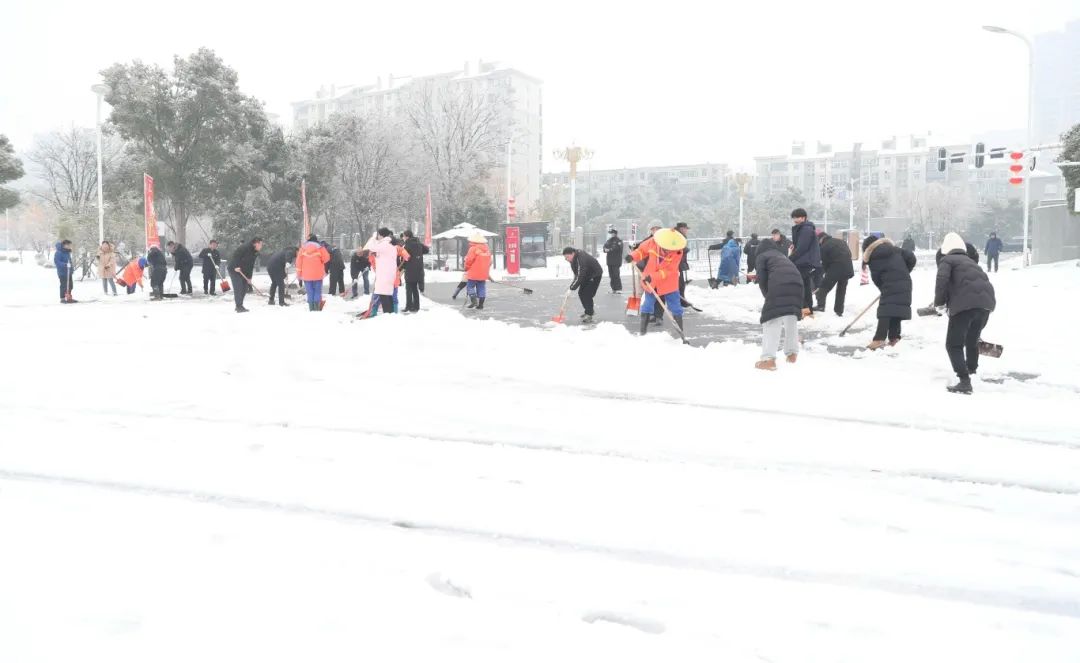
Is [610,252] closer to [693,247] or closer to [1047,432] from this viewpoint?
[1047,432]

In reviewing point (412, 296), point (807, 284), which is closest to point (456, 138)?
point (412, 296)

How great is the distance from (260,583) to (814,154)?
133760mm

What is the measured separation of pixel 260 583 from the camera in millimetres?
3357

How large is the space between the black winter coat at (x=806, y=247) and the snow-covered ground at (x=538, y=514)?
3507 millimetres

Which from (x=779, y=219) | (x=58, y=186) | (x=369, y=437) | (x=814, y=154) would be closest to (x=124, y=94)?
(x=58, y=186)

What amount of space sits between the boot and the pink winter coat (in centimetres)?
915

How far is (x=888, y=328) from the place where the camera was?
10.5 meters

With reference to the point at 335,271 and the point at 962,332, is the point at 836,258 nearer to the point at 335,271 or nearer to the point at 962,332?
the point at 962,332

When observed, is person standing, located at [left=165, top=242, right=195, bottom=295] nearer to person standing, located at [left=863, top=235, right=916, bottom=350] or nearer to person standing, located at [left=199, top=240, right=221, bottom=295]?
person standing, located at [left=199, top=240, right=221, bottom=295]

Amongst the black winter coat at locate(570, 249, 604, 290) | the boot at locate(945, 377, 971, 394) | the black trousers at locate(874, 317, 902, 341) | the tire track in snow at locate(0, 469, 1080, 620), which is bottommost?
the tire track in snow at locate(0, 469, 1080, 620)

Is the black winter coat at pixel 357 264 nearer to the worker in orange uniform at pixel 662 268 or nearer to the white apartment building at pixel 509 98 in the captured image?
the worker in orange uniform at pixel 662 268

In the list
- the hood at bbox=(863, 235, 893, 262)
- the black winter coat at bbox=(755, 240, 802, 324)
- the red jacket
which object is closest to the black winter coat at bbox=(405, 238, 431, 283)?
the red jacket

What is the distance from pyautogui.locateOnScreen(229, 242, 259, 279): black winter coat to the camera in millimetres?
16141

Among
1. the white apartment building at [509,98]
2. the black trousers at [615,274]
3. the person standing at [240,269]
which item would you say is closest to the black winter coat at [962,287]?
the black trousers at [615,274]
